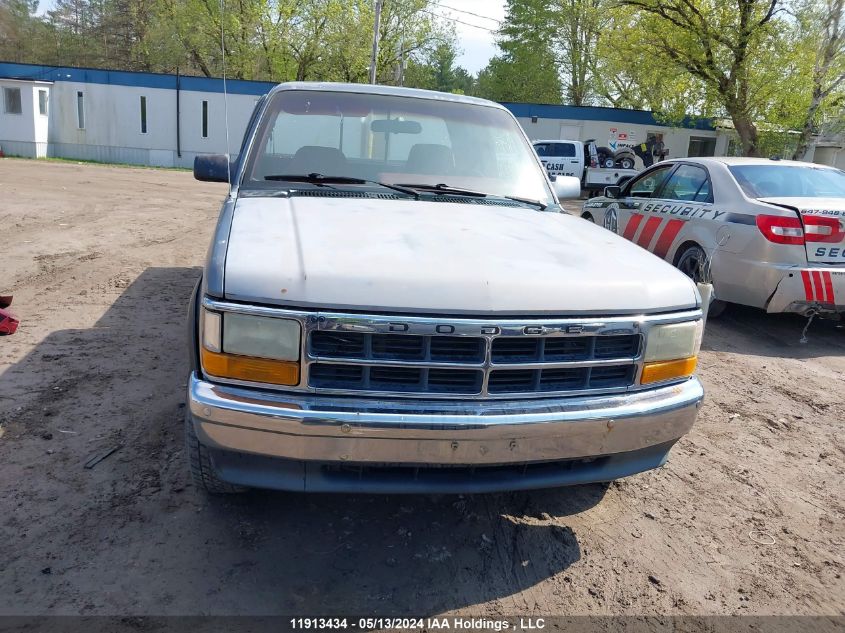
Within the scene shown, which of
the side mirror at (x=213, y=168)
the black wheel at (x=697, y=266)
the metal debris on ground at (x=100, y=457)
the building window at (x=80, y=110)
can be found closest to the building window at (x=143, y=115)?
the building window at (x=80, y=110)

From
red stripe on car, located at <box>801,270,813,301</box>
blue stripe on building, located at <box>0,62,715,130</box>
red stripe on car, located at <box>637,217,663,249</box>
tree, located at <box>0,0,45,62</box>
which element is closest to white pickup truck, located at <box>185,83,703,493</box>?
red stripe on car, located at <box>801,270,813,301</box>

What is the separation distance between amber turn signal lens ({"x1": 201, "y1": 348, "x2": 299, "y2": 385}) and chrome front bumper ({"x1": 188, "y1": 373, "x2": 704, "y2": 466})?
5cm

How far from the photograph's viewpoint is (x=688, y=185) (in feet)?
22.3

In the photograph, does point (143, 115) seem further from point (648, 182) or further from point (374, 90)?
point (374, 90)

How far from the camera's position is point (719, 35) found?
18.7 metres

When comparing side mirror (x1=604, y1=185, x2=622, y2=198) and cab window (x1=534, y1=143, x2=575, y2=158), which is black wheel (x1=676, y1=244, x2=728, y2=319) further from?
cab window (x1=534, y1=143, x2=575, y2=158)

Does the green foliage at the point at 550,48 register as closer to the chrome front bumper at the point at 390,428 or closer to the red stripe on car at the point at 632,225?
the red stripe on car at the point at 632,225

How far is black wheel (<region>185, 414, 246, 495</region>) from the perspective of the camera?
2562mm

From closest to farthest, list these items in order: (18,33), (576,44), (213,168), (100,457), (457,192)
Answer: (100,457), (457,192), (213,168), (576,44), (18,33)

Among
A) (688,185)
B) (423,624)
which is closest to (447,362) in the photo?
(423,624)

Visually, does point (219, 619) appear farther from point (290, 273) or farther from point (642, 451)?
point (642, 451)

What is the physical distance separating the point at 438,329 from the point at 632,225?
589cm

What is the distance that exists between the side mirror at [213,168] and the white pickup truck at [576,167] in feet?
62.7

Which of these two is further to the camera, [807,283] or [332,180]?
[807,283]
